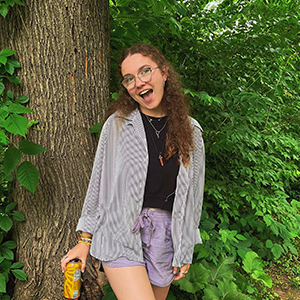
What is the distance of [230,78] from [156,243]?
1987 millimetres

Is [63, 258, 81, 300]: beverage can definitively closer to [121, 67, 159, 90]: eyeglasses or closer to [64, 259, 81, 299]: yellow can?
[64, 259, 81, 299]: yellow can

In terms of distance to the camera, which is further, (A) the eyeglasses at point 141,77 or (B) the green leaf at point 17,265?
(B) the green leaf at point 17,265

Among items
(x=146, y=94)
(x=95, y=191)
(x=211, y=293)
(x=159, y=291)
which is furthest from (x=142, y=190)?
(x=211, y=293)

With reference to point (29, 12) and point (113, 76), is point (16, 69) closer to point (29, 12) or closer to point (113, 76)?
Result: point (29, 12)

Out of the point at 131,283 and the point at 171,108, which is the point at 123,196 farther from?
the point at 171,108

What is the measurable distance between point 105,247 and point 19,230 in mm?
927

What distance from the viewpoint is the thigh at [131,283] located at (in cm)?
128

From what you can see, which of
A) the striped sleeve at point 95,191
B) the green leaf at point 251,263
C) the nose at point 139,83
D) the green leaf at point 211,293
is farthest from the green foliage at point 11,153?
the green leaf at point 251,263

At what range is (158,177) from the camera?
145cm

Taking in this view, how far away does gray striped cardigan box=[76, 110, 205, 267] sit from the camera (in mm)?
1365

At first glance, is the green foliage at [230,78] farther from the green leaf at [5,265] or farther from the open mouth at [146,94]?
the green leaf at [5,265]

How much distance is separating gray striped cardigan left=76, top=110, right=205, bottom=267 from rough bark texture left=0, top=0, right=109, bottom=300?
1.59 feet

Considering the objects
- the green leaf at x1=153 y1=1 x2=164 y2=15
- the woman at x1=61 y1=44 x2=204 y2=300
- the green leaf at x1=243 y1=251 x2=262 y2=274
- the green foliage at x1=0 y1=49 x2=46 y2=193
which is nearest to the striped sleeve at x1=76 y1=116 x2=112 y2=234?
the woman at x1=61 y1=44 x2=204 y2=300

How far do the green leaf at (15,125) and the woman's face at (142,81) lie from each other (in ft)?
1.83
